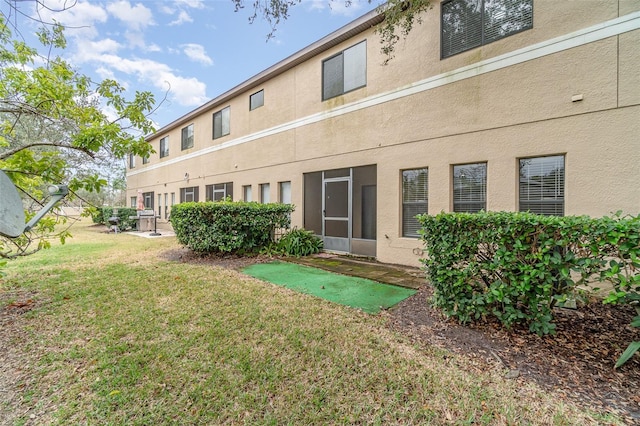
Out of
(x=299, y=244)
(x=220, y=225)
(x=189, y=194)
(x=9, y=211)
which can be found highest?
(x=189, y=194)

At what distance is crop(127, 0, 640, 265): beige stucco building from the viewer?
15.7ft

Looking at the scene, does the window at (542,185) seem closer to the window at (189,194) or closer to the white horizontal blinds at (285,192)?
the white horizontal blinds at (285,192)

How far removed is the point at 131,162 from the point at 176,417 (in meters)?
25.0

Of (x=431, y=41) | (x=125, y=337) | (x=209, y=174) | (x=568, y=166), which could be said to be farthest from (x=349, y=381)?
(x=209, y=174)

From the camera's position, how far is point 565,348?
309 centimetres

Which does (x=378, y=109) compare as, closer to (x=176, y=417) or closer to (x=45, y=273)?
(x=176, y=417)

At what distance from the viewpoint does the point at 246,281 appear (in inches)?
225

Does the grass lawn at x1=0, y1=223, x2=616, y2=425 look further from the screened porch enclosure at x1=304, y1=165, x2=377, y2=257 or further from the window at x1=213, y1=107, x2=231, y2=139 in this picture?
the window at x1=213, y1=107, x2=231, y2=139

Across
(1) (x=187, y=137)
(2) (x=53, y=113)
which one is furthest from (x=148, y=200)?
(2) (x=53, y=113)

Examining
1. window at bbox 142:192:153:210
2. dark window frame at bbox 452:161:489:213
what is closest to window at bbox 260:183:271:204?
dark window frame at bbox 452:161:489:213

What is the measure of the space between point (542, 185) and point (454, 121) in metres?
2.20

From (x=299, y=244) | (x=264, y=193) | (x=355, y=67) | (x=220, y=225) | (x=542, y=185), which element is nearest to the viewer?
(x=542, y=185)

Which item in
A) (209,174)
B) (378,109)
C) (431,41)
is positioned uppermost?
(431,41)

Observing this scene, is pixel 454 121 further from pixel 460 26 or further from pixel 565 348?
pixel 565 348
